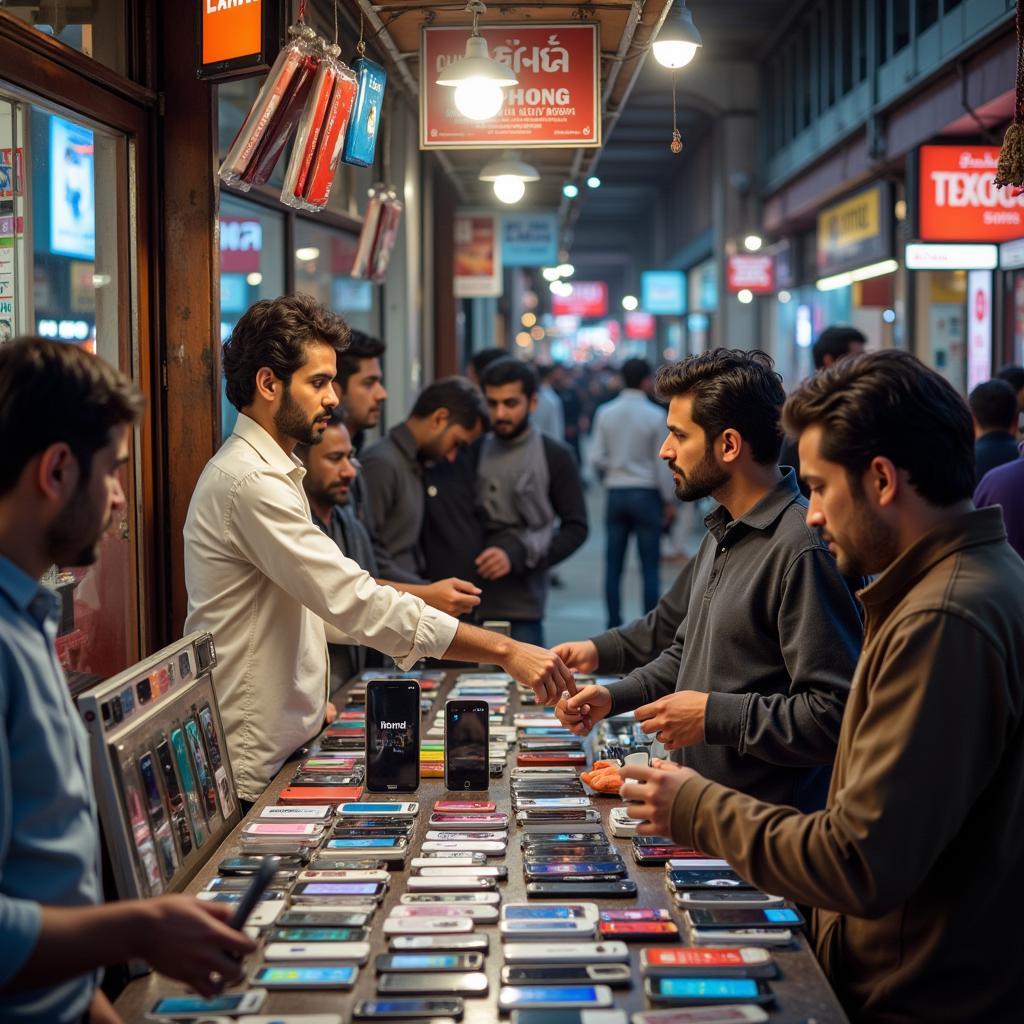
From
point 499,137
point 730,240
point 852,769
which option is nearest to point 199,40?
point 499,137

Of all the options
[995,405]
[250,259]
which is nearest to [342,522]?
[250,259]

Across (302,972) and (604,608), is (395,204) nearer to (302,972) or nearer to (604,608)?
(302,972)

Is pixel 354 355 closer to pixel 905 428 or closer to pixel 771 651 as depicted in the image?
pixel 771 651

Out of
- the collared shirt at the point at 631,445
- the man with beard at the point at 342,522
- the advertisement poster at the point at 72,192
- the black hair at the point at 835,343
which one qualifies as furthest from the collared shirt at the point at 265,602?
the collared shirt at the point at 631,445

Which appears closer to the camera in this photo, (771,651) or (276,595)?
(771,651)

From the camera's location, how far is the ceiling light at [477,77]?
15.5ft

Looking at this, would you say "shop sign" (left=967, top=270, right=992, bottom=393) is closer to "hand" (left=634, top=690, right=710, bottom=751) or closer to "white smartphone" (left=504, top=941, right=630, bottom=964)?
"hand" (left=634, top=690, right=710, bottom=751)

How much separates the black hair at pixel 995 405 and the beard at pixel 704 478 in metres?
3.98

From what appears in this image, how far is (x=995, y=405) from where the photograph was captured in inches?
272

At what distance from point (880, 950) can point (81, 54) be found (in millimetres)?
3147

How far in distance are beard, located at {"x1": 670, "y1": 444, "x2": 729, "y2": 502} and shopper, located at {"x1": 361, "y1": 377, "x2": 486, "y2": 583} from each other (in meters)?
2.88

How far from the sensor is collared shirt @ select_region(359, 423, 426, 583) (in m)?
6.10

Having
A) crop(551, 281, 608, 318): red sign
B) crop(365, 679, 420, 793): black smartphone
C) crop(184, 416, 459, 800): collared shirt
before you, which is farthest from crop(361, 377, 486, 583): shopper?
crop(551, 281, 608, 318): red sign

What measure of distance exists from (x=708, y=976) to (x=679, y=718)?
85 centimetres
